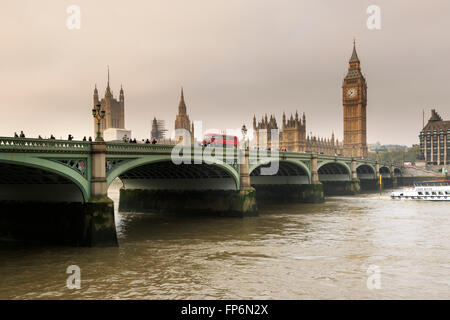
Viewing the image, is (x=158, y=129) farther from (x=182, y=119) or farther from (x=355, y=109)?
(x=355, y=109)

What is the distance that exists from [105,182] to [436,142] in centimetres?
15052

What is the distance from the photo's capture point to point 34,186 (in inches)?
1014

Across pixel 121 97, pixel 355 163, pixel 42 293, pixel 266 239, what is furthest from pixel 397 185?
pixel 121 97

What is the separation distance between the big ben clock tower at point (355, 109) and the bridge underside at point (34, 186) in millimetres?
140377

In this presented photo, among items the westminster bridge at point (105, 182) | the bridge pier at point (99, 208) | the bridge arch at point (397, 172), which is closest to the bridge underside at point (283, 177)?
the westminster bridge at point (105, 182)

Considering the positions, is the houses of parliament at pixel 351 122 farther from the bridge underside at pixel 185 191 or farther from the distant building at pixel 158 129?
Answer: the bridge underside at pixel 185 191

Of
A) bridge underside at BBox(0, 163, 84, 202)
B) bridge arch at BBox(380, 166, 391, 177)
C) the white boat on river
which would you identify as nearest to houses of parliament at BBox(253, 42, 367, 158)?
bridge arch at BBox(380, 166, 391, 177)

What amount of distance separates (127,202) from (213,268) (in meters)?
24.6

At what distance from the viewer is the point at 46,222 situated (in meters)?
24.3

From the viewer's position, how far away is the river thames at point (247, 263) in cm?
1539

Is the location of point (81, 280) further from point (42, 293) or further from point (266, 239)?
point (266, 239)

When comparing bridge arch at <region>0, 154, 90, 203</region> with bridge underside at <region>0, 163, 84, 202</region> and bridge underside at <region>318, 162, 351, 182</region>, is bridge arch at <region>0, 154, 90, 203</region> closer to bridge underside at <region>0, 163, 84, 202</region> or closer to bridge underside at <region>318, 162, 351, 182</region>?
bridge underside at <region>0, 163, 84, 202</region>

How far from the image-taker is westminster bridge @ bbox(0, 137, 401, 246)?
70.8ft

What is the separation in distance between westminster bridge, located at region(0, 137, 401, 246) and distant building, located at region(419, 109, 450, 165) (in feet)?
382
